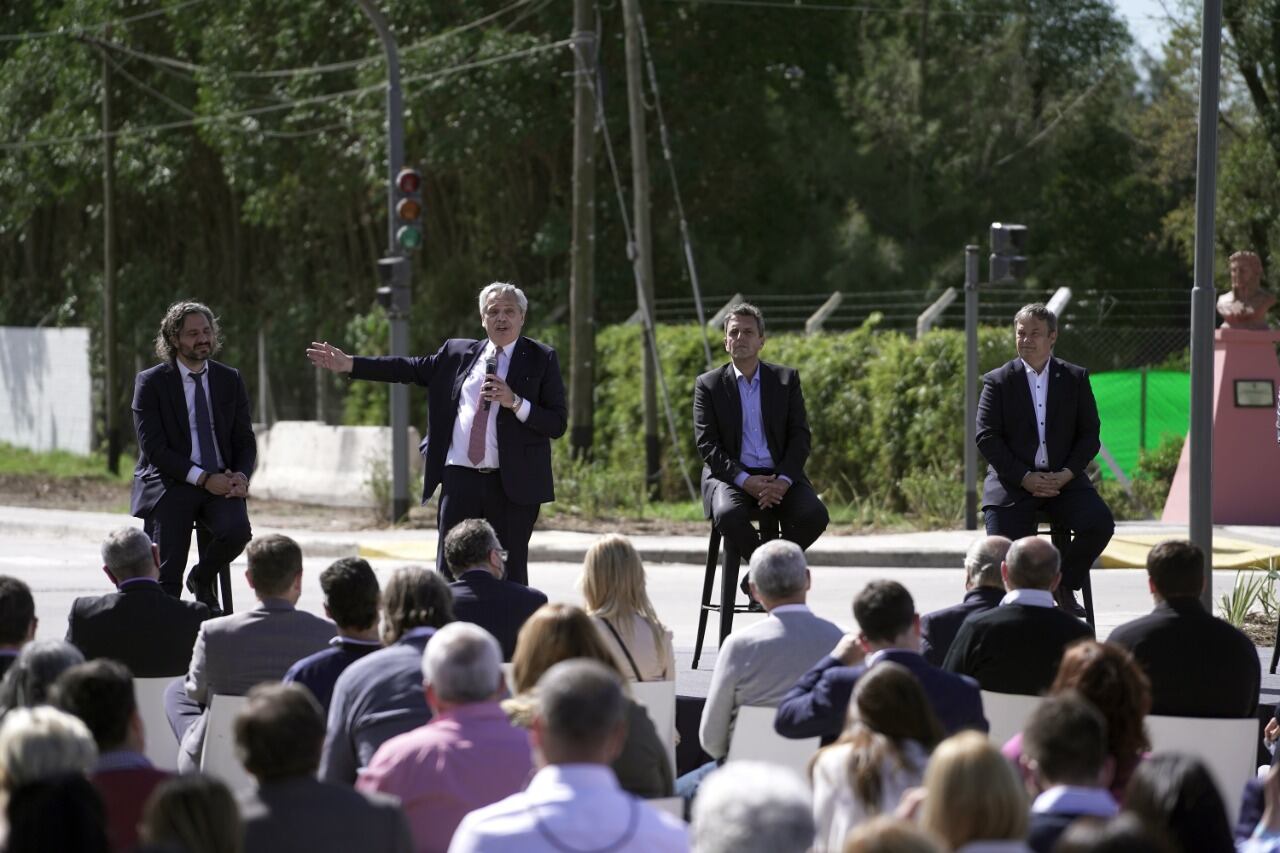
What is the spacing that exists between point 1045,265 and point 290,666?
97.1 ft

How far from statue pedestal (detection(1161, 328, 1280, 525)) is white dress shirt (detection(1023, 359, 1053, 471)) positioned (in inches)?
355

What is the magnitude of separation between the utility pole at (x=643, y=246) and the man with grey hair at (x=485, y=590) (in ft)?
54.5

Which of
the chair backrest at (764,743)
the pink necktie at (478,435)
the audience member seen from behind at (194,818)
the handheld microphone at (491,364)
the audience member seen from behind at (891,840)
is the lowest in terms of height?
the chair backrest at (764,743)

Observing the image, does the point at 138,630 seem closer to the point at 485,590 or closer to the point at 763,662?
the point at 485,590

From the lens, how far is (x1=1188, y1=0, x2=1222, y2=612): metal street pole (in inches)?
431

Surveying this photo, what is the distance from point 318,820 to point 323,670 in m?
1.92

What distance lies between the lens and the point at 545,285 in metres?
31.1

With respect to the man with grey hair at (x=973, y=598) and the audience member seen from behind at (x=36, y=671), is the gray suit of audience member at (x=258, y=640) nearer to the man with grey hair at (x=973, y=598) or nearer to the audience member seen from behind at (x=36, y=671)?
the audience member seen from behind at (x=36, y=671)

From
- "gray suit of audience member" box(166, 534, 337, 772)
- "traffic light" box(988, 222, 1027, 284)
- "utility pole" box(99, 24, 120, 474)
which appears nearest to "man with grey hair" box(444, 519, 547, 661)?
"gray suit of audience member" box(166, 534, 337, 772)

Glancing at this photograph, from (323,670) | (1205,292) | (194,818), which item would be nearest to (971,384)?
(1205,292)

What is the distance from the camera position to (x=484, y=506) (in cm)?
1026

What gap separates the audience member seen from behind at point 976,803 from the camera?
401cm

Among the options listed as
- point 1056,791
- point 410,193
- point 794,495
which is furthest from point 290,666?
point 410,193

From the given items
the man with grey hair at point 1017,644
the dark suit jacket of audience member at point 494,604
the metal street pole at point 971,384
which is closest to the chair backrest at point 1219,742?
the man with grey hair at point 1017,644
